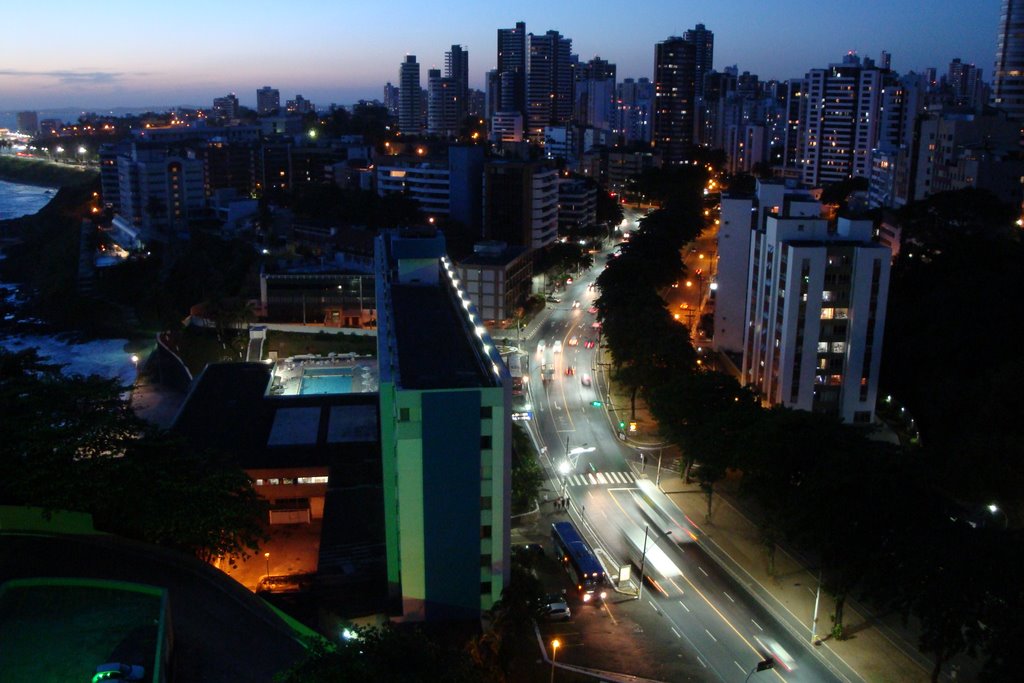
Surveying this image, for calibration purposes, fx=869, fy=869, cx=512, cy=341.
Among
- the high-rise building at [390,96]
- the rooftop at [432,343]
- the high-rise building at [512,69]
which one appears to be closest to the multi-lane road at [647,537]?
the rooftop at [432,343]

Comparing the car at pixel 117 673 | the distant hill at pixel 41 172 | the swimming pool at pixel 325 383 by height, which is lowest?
the swimming pool at pixel 325 383

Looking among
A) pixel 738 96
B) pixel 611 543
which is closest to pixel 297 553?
pixel 611 543

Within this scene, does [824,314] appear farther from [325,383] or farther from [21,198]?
[21,198]

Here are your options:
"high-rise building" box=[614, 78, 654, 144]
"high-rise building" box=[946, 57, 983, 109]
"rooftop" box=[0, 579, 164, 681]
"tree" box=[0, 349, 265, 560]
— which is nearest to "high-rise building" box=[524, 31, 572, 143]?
"high-rise building" box=[614, 78, 654, 144]

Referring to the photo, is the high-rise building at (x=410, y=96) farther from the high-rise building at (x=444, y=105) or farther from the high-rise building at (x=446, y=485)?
the high-rise building at (x=446, y=485)

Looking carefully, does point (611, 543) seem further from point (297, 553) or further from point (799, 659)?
point (297, 553)
